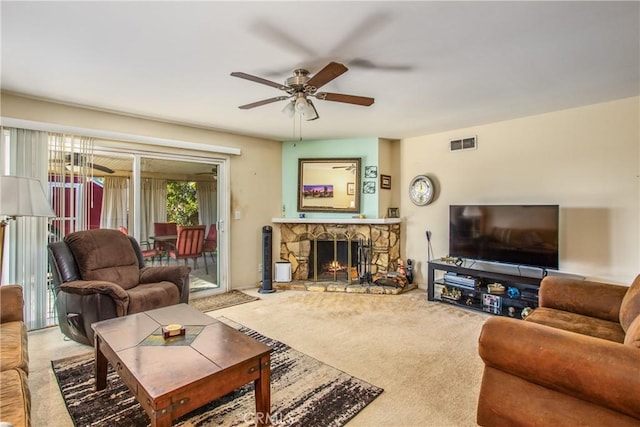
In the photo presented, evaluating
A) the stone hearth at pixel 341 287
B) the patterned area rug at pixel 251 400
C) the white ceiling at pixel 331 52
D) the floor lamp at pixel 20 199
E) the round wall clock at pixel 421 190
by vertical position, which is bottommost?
the patterned area rug at pixel 251 400

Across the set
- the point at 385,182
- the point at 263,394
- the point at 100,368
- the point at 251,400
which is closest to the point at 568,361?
the point at 263,394

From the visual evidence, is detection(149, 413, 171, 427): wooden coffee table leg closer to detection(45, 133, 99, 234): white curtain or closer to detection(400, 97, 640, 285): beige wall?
detection(45, 133, 99, 234): white curtain

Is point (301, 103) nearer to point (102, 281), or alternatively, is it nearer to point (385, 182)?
point (102, 281)

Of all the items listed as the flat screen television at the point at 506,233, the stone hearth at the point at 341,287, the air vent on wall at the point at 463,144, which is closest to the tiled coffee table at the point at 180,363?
the stone hearth at the point at 341,287

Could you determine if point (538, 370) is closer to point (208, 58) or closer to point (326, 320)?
point (326, 320)

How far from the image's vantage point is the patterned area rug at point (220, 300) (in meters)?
3.87

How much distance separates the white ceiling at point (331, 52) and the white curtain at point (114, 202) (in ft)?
2.74

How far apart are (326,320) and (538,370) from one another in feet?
7.01

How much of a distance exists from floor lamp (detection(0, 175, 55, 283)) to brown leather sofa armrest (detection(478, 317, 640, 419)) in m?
3.20

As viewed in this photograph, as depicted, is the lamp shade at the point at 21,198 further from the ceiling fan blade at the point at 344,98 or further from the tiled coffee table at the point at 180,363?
the ceiling fan blade at the point at 344,98

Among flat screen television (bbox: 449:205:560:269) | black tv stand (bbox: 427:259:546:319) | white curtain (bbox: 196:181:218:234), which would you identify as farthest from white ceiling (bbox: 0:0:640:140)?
black tv stand (bbox: 427:259:546:319)

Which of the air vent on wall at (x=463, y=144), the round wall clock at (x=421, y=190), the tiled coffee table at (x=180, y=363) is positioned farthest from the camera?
the round wall clock at (x=421, y=190)

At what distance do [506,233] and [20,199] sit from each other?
444 centimetres

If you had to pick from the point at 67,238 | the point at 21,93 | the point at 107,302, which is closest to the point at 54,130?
the point at 21,93
